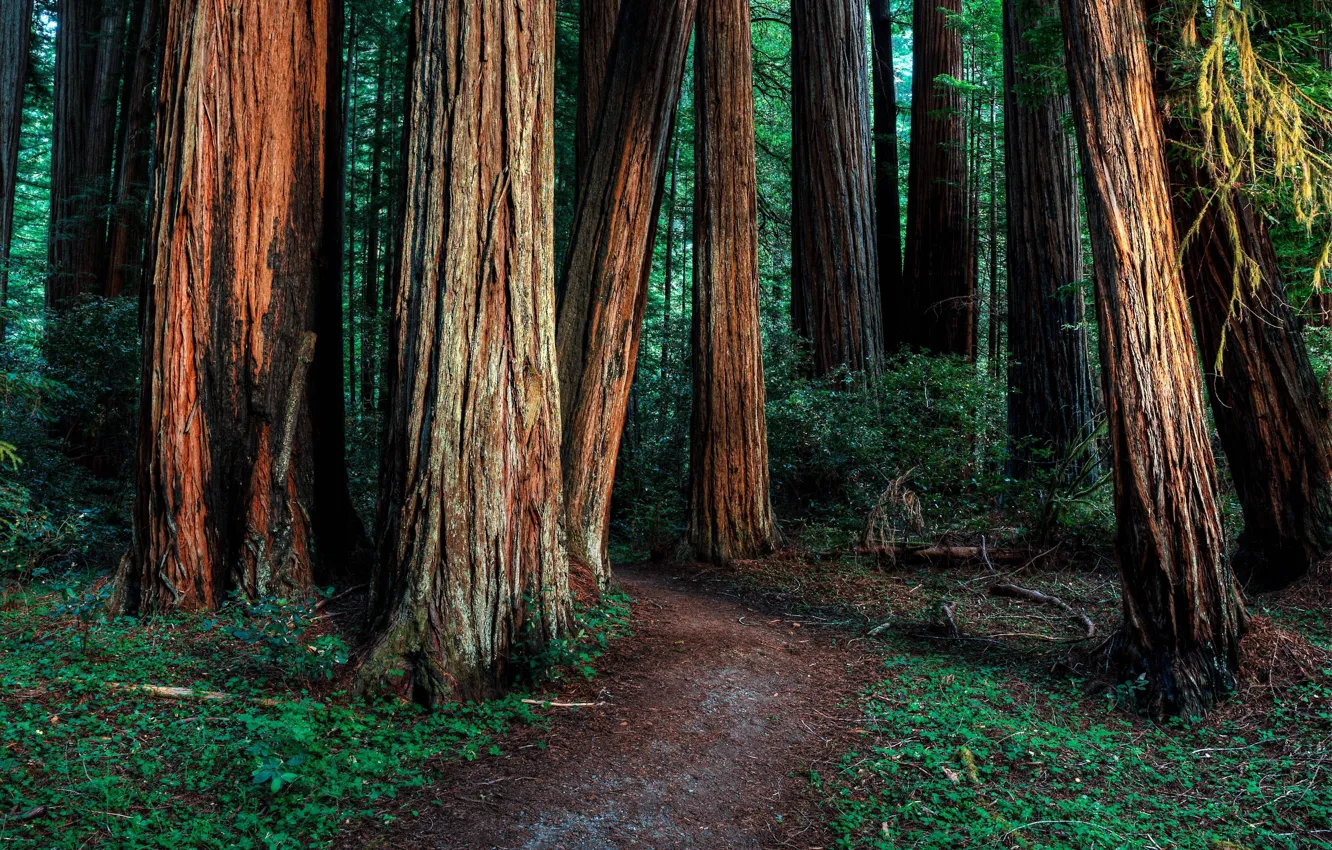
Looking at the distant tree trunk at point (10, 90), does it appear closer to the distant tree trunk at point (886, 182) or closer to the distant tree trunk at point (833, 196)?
the distant tree trunk at point (833, 196)

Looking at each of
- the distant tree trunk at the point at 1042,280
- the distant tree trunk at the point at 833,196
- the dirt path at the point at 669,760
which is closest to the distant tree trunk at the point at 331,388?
the dirt path at the point at 669,760

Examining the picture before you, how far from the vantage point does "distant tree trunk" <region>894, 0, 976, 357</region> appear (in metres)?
12.6

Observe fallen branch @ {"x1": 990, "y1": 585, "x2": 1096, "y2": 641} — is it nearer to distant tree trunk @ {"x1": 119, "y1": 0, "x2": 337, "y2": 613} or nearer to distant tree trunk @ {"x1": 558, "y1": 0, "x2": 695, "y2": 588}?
distant tree trunk @ {"x1": 558, "y1": 0, "x2": 695, "y2": 588}

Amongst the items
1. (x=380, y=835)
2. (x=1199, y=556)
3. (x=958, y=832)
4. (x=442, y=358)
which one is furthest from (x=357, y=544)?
(x=1199, y=556)

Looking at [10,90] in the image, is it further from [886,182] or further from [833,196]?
[886,182]

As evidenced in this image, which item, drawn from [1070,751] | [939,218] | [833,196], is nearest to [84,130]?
[833,196]

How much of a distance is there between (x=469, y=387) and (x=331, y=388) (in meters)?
2.41

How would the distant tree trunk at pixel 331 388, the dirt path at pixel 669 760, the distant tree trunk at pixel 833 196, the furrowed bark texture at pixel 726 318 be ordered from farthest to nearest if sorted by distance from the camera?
1. the distant tree trunk at pixel 833 196
2. the furrowed bark texture at pixel 726 318
3. the distant tree trunk at pixel 331 388
4. the dirt path at pixel 669 760

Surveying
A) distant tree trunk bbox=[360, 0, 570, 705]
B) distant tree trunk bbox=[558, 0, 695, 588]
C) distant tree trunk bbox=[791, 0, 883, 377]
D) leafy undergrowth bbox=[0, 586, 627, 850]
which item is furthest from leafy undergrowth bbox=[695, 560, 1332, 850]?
distant tree trunk bbox=[791, 0, 883, 377]

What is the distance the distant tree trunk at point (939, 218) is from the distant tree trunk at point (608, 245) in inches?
274

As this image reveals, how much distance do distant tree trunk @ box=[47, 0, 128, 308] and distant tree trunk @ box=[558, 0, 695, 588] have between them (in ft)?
28.8

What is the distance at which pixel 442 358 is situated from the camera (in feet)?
14.6

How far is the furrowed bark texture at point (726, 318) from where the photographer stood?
8133 millimetres

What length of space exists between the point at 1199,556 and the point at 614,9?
7773 mm
